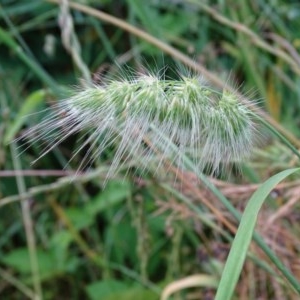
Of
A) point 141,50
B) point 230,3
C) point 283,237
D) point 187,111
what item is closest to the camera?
point 187,111

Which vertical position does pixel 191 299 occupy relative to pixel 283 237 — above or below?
below

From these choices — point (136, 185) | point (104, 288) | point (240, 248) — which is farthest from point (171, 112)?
point (104, 288)

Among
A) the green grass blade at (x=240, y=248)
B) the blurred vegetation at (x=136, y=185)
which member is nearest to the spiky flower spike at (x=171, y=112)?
the green grass blade at (x=240, y=248)

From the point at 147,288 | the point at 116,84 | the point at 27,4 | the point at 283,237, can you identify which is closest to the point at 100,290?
the point at 147,288

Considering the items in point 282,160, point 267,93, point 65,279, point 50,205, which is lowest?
point 65,279

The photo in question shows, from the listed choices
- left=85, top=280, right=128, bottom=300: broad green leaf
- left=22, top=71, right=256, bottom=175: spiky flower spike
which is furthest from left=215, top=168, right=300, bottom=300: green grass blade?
left=85, top=280, right=128, bottom=300: broad green leaf

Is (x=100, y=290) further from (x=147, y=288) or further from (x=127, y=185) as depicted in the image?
(x=127, y=185)

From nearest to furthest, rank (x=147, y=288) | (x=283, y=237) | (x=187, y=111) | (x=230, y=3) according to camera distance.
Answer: (x=187, y=111) → (x=283, y=237) → (x=147, y=288) → (x=230, y=3)
